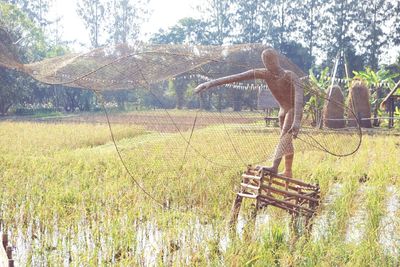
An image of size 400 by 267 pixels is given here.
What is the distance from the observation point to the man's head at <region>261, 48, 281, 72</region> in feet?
11.2

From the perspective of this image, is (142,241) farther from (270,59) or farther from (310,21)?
(310,21)

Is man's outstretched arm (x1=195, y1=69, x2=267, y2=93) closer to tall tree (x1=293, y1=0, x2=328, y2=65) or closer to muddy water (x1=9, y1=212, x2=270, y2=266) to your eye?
muddy water (x1=9, y1=212, x2=270, y2=266)

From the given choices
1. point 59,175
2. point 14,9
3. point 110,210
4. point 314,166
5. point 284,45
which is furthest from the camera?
point 284,45

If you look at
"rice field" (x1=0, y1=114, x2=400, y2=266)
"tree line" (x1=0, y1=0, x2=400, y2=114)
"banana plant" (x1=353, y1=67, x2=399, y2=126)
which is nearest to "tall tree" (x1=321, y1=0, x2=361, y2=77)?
"tree line" (x1=0, y1=0, x2=400, y2=114)

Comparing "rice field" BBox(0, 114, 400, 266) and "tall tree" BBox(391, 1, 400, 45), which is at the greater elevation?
"tall tree" BBox(391, 1, 400, 45)

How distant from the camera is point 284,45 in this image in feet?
92.2

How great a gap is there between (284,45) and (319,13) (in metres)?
2.83

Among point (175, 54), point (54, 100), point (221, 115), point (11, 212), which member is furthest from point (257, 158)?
point (54, 100)

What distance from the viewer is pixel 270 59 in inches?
135

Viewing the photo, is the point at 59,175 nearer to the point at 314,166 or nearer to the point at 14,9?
the point at 314,166

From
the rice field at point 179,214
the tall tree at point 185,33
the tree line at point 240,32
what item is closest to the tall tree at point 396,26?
the tree line at point 240,32

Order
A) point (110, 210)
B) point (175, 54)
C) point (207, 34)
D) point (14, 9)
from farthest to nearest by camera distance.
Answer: point (207, 34), point (14, 9), point (110, 210), point (175, 54)

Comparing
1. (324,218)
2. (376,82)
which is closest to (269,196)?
(324,218)

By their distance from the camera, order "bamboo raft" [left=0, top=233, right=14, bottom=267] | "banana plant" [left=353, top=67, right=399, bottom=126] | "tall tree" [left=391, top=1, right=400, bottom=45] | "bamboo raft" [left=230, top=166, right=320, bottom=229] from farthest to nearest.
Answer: "tall tree" [left=391, top=1, right=400, bottom=45]
"banana plant" [left=353, top=67, right=399, bottom=126]
"bamboo raft" [left=230, top=166, right=320, bottom=229]
"bamboo raft" [left=0, top=233, right=14, bottom=267]
